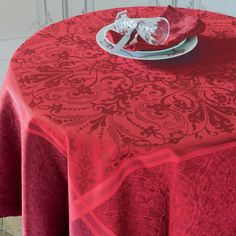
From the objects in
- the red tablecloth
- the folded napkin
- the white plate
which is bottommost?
the red tablecloth

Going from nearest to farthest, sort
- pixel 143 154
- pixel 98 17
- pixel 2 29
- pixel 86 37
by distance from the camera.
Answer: pixel 143 154 → pixel 86 37 → pixel 98 17 → pixel 2 29

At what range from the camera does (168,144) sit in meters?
0.95

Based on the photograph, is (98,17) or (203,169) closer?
(203,169)

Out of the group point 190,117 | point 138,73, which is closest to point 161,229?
point 190,117

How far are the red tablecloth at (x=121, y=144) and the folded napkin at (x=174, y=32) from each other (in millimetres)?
49

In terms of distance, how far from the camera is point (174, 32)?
1.37 metres

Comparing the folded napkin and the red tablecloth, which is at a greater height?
the folded napkin

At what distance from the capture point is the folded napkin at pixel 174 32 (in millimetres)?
1282

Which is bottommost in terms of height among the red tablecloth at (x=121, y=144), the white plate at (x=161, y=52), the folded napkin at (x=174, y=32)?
the red tablecloth at (x=121, y=144)

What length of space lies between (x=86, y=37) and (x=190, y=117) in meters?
0.54

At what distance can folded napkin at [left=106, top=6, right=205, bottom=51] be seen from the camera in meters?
1.28

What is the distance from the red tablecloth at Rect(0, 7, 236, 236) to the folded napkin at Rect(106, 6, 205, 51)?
5 centimetres

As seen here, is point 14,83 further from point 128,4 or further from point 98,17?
point 128,4

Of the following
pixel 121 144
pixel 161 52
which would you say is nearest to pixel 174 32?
pixel 161 52
